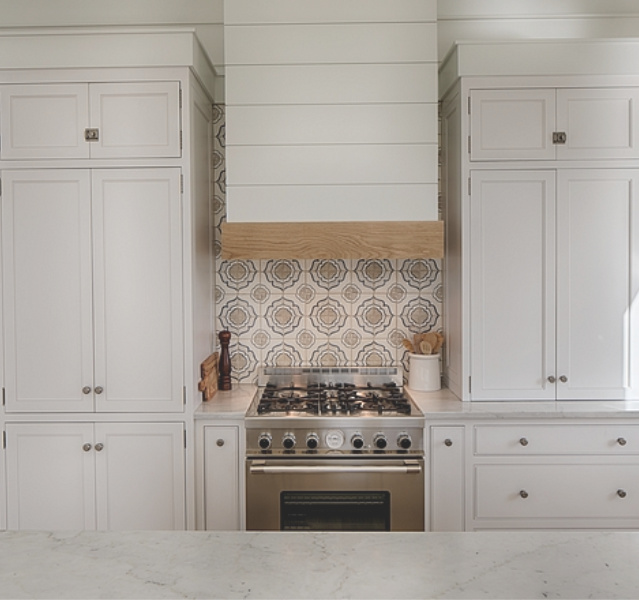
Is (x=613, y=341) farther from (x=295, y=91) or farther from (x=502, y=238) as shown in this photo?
(x=295, y=91)

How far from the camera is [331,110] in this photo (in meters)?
2.59

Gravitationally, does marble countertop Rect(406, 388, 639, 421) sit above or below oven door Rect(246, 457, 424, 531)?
above

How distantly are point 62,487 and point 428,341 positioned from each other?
6.07ft

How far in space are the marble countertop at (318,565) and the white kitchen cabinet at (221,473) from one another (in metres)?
1.43

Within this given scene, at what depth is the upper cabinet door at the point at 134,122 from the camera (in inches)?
96.6

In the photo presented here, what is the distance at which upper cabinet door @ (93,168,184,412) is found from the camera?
2.47 metres

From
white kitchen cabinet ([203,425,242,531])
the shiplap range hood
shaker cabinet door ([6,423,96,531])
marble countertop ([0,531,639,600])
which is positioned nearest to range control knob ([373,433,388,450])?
white kitchen cabinet ([203,425,242,531])

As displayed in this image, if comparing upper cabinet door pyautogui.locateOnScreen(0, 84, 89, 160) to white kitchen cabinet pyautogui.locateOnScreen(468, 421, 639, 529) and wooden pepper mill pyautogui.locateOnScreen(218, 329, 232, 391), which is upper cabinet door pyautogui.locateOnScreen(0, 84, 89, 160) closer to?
wooden pepper mill pyautogui.locateOnScreen(218, 329, 232, 391)

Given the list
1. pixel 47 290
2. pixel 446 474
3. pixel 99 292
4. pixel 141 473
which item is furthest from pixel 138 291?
pixel 446 474

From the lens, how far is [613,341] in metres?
2.62

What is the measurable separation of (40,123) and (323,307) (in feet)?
5.26

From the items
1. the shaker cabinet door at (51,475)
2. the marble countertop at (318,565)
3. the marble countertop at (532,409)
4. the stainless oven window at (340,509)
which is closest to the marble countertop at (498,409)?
the marble countertop at (532,409)

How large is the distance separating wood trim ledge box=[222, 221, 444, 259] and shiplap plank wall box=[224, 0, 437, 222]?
5 cm

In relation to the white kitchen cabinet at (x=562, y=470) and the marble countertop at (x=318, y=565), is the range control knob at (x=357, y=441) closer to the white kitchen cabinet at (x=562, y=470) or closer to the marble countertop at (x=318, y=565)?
the white kitchen cabinet at (x=562, y=470)
